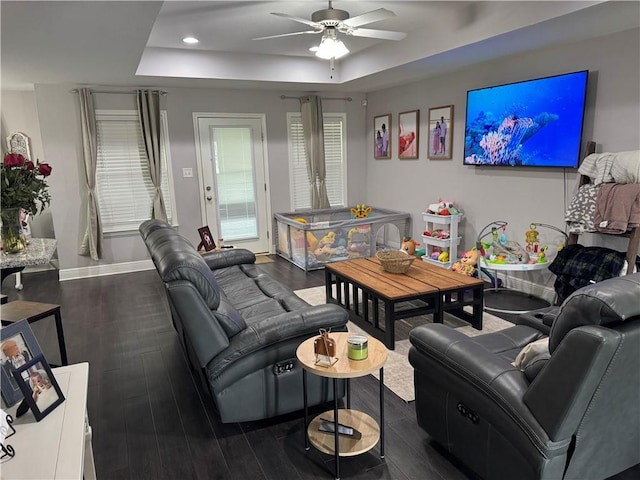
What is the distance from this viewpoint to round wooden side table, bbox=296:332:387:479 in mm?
1880

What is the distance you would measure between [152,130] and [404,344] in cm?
409

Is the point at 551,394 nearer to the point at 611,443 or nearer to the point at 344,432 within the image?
the point at 611,443

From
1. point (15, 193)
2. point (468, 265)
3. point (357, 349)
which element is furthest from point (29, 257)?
point (468, 265)

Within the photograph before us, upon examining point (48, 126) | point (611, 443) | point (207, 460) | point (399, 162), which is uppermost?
point (48, 126)

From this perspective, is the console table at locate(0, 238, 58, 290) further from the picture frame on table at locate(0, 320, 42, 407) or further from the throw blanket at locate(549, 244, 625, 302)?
the throw blanket at locate(549, 244, 625, 302)

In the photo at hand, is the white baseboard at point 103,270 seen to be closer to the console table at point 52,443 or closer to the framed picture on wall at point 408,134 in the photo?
the framed picture on wall at point 408,134

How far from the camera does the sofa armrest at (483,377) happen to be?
5.17 feet

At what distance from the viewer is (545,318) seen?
243 cm

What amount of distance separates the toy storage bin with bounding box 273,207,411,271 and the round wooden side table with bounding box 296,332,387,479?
311cm

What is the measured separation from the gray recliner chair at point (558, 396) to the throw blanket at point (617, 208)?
198cm

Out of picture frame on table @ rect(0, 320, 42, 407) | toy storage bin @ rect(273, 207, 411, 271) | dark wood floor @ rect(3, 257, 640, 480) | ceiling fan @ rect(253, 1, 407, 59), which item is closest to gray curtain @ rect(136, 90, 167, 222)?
toy storage bin @ rect(273, 207, 411, 271)

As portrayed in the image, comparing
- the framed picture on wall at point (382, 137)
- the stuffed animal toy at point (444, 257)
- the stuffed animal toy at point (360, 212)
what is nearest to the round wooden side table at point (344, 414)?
the stuffed animal toy at point (444, 257)

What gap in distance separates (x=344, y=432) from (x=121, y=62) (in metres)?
3.66

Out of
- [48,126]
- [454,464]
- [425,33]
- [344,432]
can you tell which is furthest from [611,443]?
[48,126]
